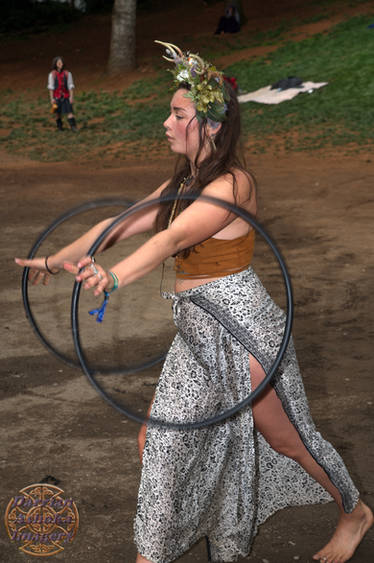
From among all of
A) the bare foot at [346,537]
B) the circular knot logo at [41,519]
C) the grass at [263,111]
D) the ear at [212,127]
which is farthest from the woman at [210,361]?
the grass at [263,111]

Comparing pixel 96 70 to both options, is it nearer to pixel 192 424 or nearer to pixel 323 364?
pixel 323 364

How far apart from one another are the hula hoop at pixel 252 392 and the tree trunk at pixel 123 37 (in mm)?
20300

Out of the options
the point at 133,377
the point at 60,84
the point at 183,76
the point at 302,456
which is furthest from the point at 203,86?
the point at 60,84

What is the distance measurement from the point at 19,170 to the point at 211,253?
1199 cm

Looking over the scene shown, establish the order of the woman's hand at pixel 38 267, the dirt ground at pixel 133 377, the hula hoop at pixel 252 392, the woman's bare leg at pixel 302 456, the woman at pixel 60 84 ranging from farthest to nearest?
the woman at pixel 60 84
the dirt ground at pixel 133 377
the woman's bare leg at pixel 302 456
the woman's hand at pixel 38 267
the hula hoop at pixel 252 392

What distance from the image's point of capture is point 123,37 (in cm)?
2280

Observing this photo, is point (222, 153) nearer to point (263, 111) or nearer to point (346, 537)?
point (346, 537)

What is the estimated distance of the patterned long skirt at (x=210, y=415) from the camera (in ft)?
10.8

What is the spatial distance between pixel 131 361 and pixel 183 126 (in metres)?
3.19

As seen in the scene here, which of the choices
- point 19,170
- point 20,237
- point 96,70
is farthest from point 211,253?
point 96,70

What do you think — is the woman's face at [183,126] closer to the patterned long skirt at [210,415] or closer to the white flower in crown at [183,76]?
the white flower in crown at [183,76]

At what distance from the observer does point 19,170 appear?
14703 millimetres

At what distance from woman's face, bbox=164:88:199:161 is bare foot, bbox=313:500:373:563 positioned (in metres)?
1.80

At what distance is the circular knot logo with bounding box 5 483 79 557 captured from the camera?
156 inches
